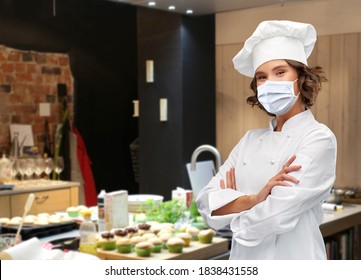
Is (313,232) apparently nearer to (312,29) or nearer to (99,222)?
(312,29)

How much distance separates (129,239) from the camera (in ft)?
6.63

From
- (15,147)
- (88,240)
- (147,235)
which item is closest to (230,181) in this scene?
(147,235)

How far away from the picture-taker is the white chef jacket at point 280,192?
1.24 meters

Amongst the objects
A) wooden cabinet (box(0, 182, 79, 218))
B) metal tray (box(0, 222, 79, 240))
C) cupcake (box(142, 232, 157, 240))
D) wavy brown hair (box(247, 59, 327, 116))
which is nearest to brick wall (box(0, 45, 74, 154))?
wooden cabinet (box(0, 182, 79, 218))

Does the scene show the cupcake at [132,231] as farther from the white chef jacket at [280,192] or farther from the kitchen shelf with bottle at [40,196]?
the kitchen shelf with bottle at [40,196]

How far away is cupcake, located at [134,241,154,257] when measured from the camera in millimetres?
1914

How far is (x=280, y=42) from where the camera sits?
4.23 feet

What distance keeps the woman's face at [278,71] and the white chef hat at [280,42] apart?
0.04 ft

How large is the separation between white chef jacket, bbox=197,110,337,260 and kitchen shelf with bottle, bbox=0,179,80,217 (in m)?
2.11

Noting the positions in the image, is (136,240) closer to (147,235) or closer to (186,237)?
(147,235)

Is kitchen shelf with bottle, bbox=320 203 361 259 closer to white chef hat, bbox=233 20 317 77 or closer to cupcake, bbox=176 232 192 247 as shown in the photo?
cupcake, bbox=176 232 192 247

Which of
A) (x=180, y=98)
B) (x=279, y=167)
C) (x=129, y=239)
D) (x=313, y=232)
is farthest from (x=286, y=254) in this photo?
(x=129, y=239)

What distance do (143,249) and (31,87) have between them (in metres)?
2.49

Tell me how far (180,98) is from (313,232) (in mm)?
642
